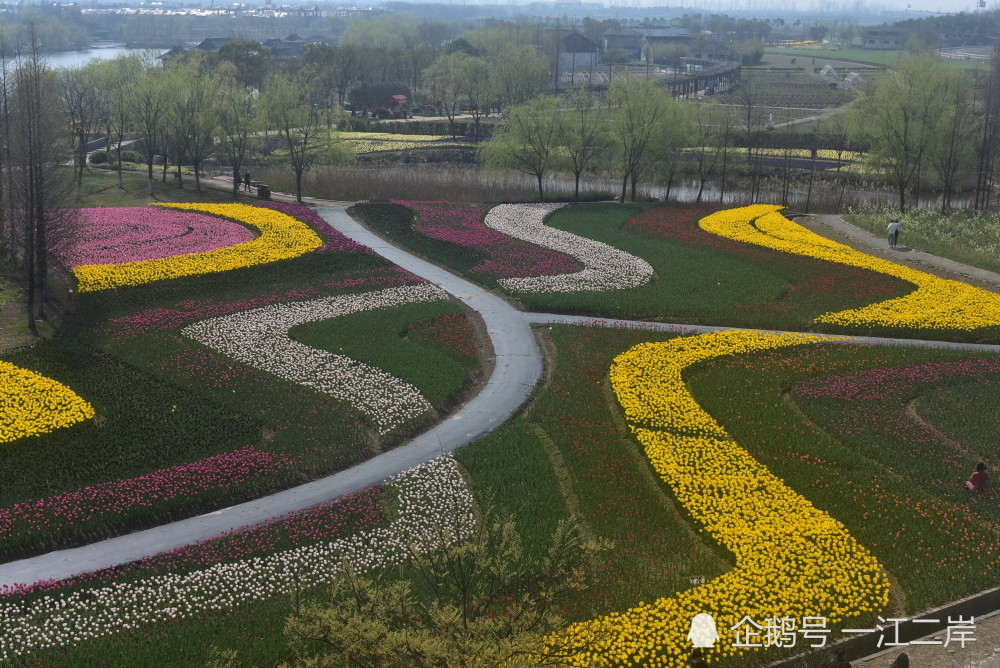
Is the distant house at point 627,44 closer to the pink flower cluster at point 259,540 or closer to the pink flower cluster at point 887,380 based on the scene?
the pink flower cluster at point 887,380

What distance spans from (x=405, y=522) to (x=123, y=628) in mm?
6144

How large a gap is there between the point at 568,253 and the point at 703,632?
96.4ft

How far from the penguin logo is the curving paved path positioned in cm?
916

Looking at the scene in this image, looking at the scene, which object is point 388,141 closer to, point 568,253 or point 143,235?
point 143,235

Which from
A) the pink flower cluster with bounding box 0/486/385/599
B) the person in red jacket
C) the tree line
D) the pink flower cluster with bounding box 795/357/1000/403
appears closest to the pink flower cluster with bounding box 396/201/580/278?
the tree line

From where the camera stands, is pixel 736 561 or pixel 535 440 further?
pixel 535 440

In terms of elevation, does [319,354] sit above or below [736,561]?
above

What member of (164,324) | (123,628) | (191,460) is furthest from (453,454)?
(164,324)

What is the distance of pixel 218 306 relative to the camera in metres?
33.5

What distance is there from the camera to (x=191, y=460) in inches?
865

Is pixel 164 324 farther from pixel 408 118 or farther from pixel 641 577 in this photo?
pixel 408 118

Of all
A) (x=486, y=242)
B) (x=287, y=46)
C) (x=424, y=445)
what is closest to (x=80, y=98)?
(x=486, y=242)

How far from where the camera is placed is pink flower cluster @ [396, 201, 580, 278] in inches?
1578

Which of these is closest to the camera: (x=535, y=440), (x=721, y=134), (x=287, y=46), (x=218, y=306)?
(x=535, y=440)
